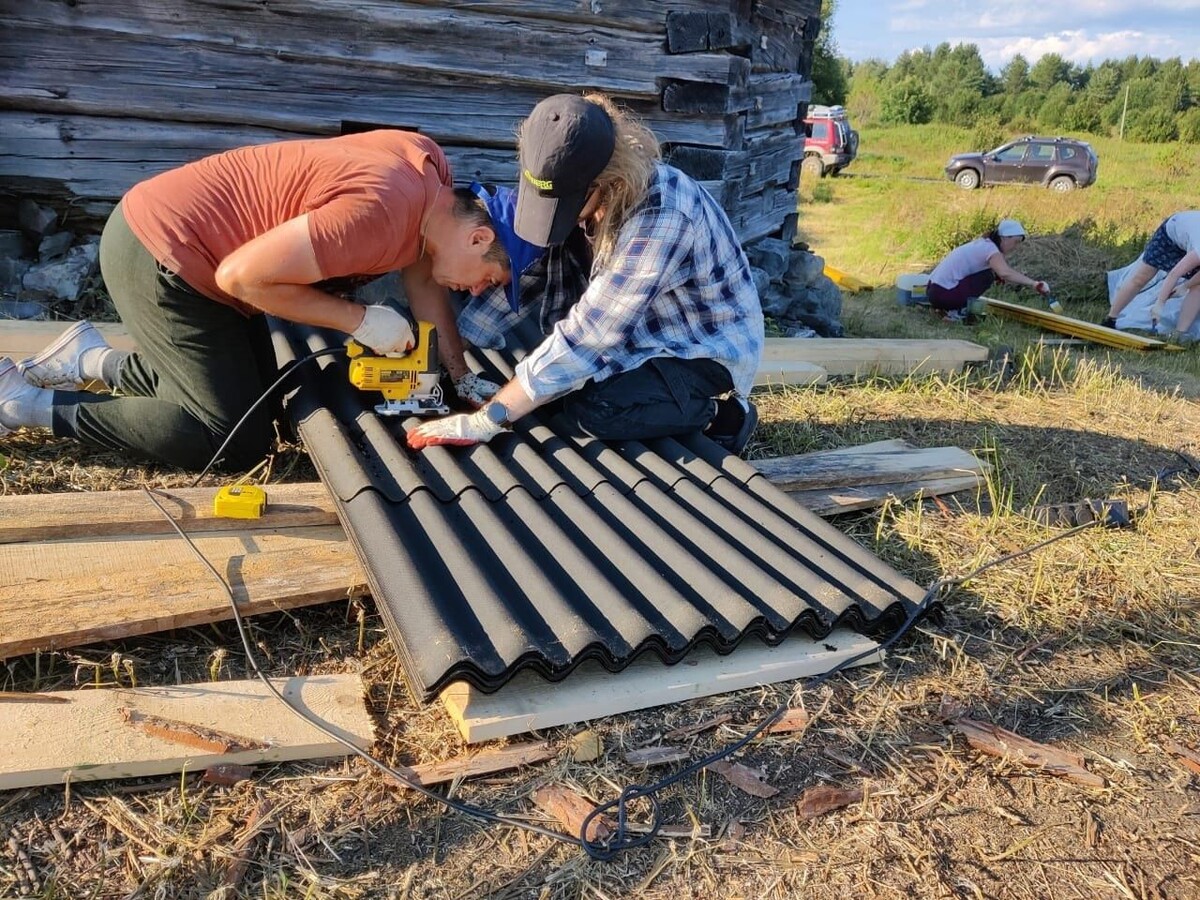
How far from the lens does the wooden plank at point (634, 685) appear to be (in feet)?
7.28

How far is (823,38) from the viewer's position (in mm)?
40812

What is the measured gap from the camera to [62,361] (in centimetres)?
354

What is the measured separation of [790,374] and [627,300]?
92.5 inches

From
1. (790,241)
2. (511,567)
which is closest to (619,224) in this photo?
(511,567)

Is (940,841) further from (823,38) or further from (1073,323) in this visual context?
(823,38)

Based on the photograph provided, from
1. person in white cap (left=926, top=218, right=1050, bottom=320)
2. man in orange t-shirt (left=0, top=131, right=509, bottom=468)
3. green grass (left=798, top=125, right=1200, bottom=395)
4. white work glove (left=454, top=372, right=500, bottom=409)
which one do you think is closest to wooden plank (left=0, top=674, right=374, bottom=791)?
man in orange t-shirt (left=0, top=131, right=509, bottom=468)

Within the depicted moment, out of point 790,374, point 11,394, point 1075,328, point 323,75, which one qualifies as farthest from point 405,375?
point 1075,328

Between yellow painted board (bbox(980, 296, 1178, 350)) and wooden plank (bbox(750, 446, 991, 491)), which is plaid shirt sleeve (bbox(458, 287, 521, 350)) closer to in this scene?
wooden plank (bbox(750, 446, 991, 491))

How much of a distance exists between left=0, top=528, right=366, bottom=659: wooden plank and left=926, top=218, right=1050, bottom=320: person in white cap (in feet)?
23.9

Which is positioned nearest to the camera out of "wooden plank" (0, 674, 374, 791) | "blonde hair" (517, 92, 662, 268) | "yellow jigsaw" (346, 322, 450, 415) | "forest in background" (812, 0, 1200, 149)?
"wooden plank" (0, 674, 374, 791)

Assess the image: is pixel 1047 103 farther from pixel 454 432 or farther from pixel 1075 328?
pixel 454 432

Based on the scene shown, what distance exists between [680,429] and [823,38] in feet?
141

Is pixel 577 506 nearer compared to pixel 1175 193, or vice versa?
pixel 577 506

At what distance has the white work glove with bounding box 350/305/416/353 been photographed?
2.99 m
